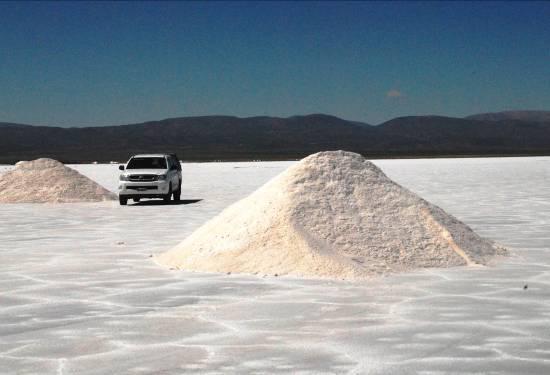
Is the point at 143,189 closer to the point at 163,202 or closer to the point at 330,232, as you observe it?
the point at 163,202

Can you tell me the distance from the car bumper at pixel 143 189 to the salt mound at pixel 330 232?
48.5ft

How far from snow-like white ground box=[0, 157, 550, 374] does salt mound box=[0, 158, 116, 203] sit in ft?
49.5

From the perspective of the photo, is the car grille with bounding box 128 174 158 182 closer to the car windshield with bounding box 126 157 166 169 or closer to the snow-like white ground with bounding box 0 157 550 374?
the car windshield with bounding box 126 157 166 169

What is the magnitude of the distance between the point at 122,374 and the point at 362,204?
699cm

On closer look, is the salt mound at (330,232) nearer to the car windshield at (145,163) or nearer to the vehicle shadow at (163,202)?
the vehicle shadow at (163,202)

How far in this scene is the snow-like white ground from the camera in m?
6.81

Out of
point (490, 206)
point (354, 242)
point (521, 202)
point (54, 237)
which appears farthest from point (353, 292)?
point (521, 202)

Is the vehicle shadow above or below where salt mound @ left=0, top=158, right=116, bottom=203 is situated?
below

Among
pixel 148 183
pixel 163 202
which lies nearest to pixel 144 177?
pixel 148 183

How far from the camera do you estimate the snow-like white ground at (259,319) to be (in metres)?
6.81

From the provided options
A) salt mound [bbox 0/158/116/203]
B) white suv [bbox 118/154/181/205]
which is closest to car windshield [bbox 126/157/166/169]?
white suv [bbox 118/154/181/205]

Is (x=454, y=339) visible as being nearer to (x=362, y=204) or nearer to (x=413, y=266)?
(x=413, y=266)

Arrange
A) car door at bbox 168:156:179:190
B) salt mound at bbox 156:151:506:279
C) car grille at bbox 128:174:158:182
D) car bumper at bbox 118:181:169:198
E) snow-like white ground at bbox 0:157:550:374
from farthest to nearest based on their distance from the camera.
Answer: car door at bbox 168:156:179:190 → car grille at bbox 128:174:158:182 → car bumper at bbox 118:181:169:198 → salt mound at bbox 156:151:506:279 → snow-like white ground at bbox 0:157:550:374

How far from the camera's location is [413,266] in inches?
470
